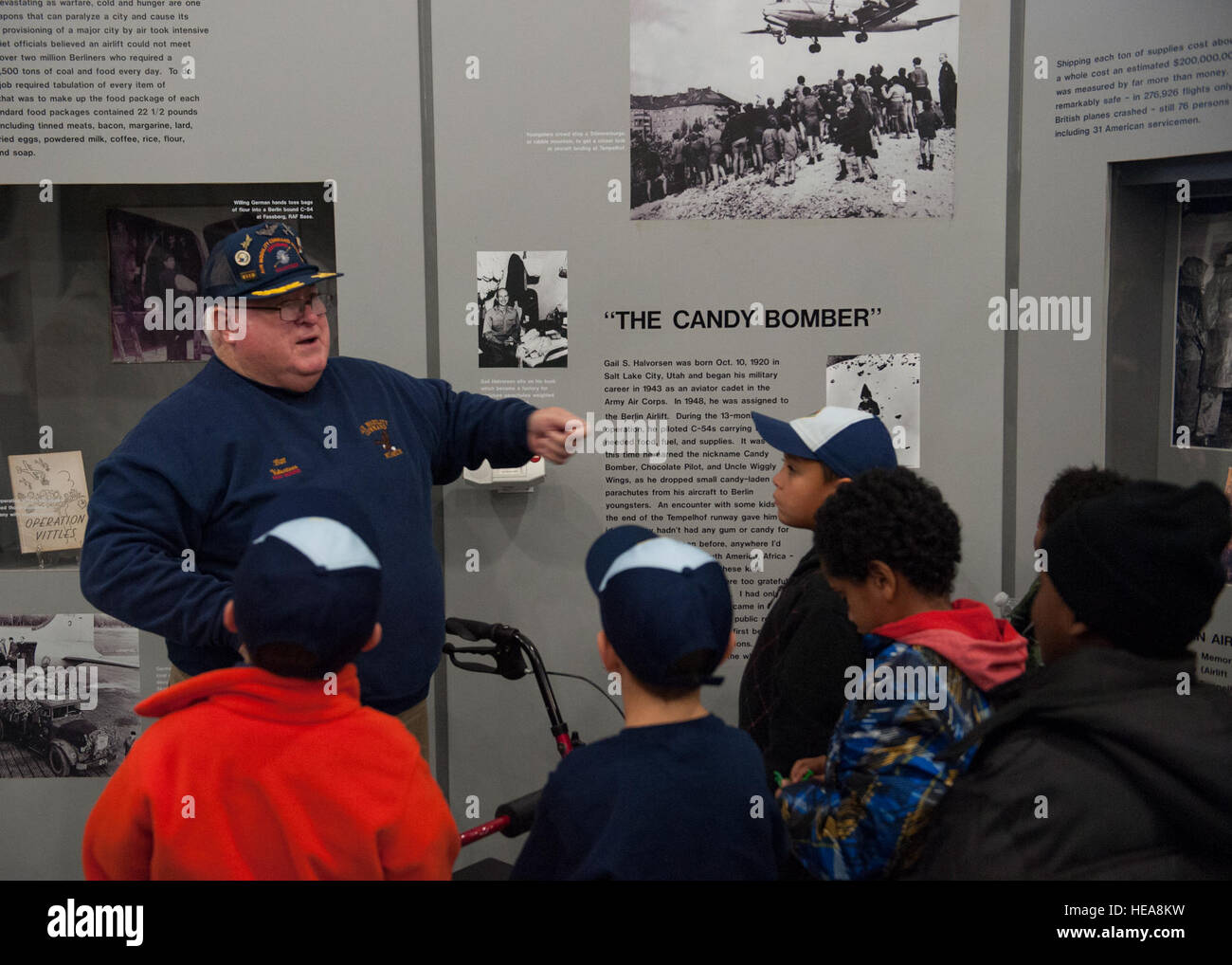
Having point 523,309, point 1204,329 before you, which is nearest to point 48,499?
point 523,309

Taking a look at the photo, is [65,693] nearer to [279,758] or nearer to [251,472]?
[251,472]

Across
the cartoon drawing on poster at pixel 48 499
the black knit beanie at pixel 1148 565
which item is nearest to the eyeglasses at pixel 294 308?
the cartoon drawing on poster at pixel 48 499

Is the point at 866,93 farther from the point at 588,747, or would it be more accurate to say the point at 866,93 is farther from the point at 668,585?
the point at 588,747

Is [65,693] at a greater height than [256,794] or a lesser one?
lesser

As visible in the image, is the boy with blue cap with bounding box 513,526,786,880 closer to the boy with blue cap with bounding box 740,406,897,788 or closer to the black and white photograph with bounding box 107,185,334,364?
the boy with blue cap with bounding box 740,406,897,788

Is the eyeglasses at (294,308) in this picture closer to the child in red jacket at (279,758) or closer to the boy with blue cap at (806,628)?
the child in red jacket at (279,758)

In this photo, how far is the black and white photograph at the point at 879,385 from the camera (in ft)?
9.13

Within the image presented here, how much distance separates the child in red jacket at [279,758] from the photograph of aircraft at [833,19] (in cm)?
204

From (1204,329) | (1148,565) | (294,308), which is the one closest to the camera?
(1148,565)

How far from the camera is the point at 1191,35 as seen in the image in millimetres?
2602

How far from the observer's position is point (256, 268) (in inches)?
84.8

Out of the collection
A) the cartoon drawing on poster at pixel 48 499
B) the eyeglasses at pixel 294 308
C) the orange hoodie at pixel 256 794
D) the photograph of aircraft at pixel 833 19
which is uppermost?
the photograph of aircraft at pixel 833 19

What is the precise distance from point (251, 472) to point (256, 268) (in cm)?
46
